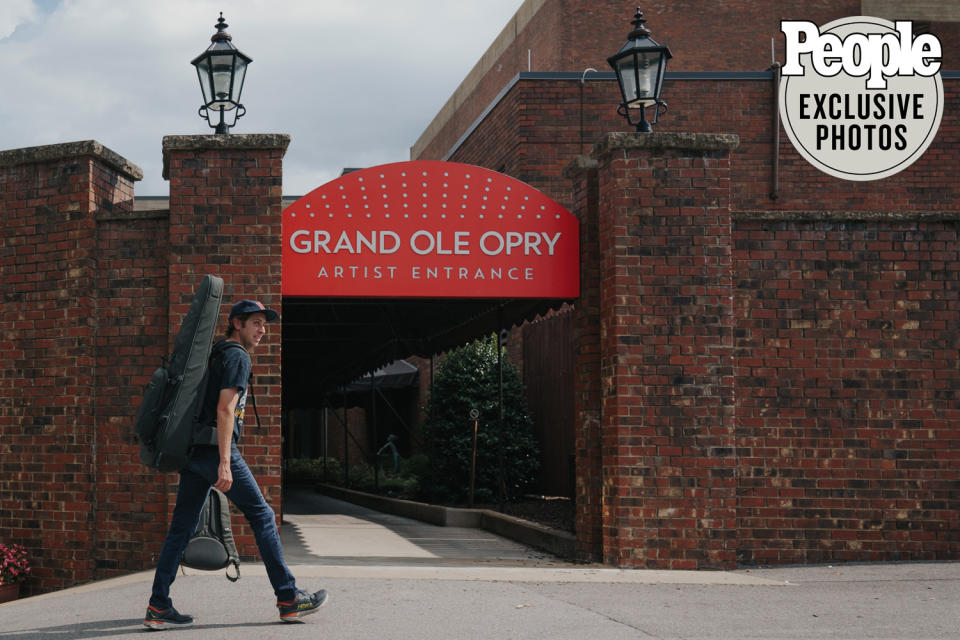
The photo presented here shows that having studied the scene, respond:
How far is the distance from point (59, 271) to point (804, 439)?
6689 mm

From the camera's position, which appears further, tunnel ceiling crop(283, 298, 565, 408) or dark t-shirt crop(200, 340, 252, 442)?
tunnel ceiling crop(283, 298, 565, 408)

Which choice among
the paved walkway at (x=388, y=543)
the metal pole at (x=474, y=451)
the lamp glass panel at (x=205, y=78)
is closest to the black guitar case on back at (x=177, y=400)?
the paved walkway at (x=388, y=543)

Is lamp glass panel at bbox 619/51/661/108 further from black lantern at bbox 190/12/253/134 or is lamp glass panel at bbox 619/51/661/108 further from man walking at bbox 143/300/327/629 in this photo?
man walking at bbox 143/300/327/629

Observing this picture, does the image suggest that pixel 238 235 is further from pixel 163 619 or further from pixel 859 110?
pixel 859 110

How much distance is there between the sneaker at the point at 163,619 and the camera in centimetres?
585

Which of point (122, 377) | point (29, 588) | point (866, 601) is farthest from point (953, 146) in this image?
point (29, 588)

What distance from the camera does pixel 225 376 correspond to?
591cm

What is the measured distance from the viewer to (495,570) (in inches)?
331

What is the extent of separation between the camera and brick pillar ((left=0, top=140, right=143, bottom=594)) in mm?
9250

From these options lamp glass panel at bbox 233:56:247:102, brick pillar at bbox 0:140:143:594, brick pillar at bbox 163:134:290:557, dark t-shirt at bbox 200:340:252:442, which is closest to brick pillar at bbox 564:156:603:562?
brick pillar at bbox 163:134:290:557

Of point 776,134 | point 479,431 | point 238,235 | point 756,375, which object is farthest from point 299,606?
point 776,134

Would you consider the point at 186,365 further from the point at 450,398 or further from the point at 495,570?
the point at 450,398

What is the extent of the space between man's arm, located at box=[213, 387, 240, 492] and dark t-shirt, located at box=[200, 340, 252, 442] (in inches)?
2.2

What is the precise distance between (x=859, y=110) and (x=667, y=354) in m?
11.1
